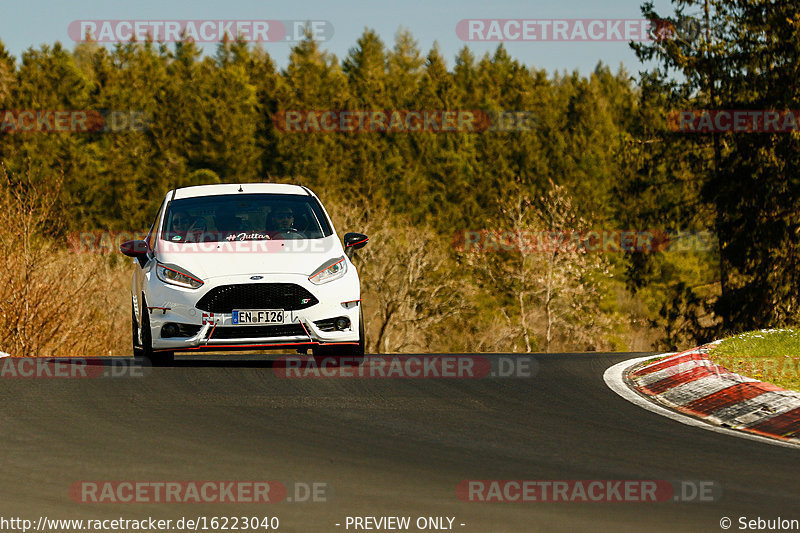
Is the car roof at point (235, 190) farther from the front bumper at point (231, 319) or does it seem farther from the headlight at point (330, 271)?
the front bumper at point (231, 319)

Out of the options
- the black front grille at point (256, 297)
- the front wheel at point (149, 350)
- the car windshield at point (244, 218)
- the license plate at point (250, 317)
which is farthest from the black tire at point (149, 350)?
the license plate at point (250, 317)

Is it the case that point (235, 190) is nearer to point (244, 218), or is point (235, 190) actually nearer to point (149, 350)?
point (244, 218)

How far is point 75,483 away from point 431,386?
16.7 feet

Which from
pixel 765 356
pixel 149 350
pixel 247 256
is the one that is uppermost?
pixel 247 256

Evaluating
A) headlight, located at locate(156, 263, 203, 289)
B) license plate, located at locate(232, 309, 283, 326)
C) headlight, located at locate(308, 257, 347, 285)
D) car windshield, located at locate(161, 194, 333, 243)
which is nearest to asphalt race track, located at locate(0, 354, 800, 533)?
license plate, located at locate(232, 309, 283, 326)

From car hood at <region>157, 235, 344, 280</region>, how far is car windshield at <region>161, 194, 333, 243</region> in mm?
218

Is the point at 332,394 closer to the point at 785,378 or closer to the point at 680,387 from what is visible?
the point at 680,387

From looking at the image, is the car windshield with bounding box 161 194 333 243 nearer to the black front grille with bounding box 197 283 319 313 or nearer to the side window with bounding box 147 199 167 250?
the side window with bounding box 147 199 167 250

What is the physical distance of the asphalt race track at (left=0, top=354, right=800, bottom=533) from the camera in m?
6.42

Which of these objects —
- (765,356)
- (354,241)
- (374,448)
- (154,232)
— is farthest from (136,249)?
(765,356)

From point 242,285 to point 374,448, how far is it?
13.7ft

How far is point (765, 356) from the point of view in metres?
12.7

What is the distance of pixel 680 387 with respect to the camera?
11211 millimetres

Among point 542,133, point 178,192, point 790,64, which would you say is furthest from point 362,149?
point 178,192
